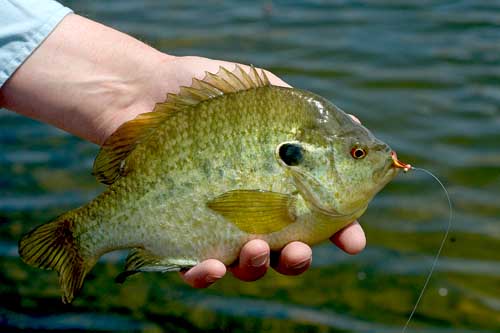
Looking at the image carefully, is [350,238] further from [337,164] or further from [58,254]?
[58,254]

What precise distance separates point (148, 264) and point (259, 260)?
493 mm

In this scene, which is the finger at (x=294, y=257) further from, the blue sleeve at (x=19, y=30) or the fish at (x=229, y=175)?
the blue sleeve at (x=19, y=30)

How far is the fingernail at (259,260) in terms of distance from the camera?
3.38 metres

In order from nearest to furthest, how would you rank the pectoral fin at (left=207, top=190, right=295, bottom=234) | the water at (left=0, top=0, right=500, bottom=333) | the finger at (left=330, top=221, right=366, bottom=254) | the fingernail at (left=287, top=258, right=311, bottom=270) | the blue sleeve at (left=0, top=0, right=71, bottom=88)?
1. the pectoral fin at (left=207, top=190, right=295, bottom=234)
2. the fingernail at (left=287, top=258, right=311, bottom=270)
3. the finger at (left=330, top=221, right=366, bottom=254)
4. the blue sleeve at (left=0, top=0, right=71, bottom=88)
5. the water at (left=0, top=0, right=500, bottom=333)

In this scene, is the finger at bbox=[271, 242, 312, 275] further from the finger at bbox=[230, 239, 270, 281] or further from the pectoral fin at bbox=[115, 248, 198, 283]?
the pectoral fin at bbox=[115, 248, 198, 283]

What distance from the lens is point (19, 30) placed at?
455 centimetres

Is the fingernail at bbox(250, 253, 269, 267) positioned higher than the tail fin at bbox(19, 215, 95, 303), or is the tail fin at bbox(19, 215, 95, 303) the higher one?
Result: the fingernail at bbox(250, 253, 269, 267)

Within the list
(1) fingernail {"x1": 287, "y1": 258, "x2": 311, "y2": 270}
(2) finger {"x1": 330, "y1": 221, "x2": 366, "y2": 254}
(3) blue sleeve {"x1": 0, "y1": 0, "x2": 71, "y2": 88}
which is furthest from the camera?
(3) blue sleeve {"x1": 0, "y1": 0, "x2": 71, "y2": 88}

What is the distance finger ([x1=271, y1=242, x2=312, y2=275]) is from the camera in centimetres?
346

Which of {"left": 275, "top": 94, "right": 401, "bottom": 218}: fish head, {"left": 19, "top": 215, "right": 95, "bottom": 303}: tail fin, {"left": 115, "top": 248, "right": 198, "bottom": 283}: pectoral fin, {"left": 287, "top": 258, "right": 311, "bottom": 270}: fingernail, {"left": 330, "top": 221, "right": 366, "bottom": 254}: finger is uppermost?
{"left": 275, "top": 94, "right": 401, "bottom": 218}: fish head

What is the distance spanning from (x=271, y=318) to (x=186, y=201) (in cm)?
289

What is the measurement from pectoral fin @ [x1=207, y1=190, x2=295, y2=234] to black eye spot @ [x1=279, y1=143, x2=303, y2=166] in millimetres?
146

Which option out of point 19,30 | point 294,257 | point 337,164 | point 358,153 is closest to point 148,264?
point 294,257

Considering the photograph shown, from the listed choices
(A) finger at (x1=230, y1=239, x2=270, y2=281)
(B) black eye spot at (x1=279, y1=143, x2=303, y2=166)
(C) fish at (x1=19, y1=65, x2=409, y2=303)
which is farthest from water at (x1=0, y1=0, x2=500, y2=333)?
(B) black eye spot at (x1=279, y1=143, x2=303, y2=166)
